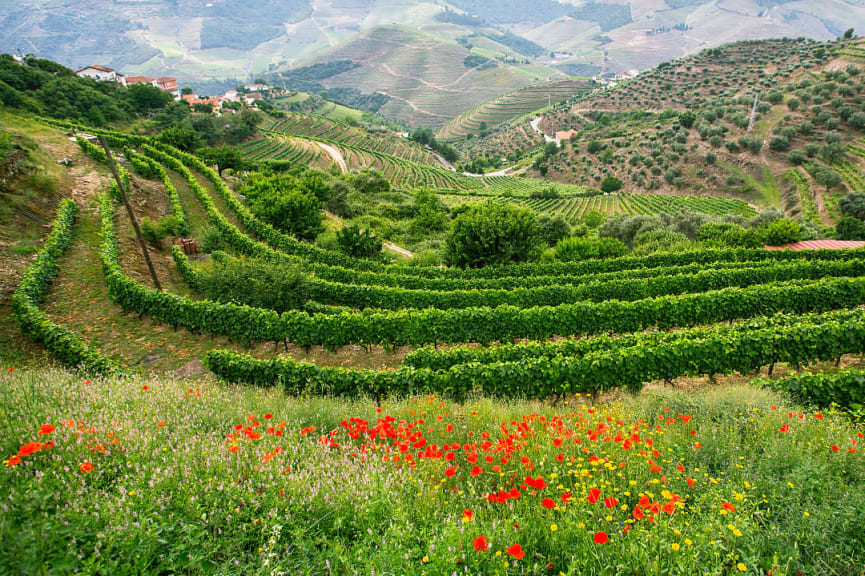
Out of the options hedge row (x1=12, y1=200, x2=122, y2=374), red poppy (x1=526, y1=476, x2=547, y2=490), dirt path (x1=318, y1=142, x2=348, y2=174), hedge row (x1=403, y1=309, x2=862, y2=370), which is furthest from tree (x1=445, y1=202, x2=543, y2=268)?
dirt path (x1=318, y1=142, x2=348, y2=174)

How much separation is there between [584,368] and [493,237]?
1582cm

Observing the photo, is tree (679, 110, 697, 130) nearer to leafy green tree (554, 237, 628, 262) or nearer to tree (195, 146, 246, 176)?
leafy green tree (554, 237, 628, 262)

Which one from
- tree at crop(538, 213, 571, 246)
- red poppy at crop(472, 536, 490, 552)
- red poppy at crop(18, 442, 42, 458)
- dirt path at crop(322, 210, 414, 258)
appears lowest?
tree at crop(538, 213, 571, 246)

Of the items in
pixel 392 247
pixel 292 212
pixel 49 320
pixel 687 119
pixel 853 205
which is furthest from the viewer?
pixel 687 119

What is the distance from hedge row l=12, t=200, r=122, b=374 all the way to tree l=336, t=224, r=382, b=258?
53.9 feet

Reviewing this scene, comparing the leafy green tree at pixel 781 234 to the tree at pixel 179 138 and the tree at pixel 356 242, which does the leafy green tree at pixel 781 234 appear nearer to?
the tree at pixel 356 242

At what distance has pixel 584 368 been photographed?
1265cm

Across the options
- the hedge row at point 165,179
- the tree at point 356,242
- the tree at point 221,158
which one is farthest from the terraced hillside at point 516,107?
the tree at point 356,242

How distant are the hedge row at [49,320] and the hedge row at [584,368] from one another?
373cm

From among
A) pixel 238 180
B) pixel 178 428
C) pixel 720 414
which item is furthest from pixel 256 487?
pixel 238 180

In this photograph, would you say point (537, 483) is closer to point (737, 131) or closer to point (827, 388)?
point (827, 388)

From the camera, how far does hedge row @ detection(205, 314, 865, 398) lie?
40.8ft

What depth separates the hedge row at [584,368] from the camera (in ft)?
40.8

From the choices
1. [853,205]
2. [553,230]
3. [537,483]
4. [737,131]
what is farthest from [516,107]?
[537,483]
